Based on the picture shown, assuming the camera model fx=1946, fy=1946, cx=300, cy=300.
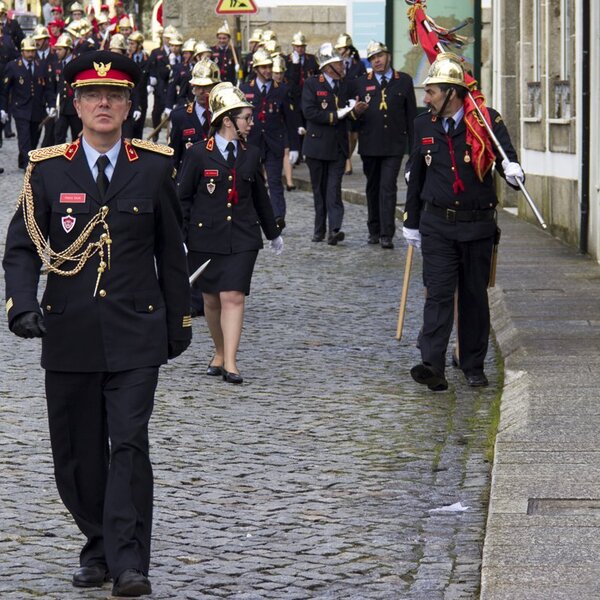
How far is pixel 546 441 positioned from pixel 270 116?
41.0 feet

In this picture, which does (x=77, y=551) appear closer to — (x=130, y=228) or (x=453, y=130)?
(x=130, y=228)

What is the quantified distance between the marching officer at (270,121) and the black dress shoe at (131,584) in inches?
518

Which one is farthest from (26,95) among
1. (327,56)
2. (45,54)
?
(327,56)

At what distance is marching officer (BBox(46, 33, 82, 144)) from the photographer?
25.2m

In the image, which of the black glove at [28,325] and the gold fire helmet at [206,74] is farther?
the gold fire helmet at [206,74]

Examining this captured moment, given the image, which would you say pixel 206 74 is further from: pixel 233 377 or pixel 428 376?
pixel 428 376

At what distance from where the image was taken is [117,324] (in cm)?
656

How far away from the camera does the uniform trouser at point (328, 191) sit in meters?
18.8

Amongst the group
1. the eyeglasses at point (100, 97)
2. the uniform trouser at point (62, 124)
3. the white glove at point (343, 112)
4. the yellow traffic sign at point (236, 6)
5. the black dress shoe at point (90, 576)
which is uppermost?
the yellow traffic sign at point (236, 6)

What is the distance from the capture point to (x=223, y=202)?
11539mm

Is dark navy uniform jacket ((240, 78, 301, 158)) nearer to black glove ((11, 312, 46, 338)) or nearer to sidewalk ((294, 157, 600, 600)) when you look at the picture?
sidewalk ((294, 157, 600, 600))

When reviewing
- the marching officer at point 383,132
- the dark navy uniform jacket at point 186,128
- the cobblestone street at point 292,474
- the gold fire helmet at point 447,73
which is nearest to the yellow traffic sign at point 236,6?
the marching officer at point 383,132

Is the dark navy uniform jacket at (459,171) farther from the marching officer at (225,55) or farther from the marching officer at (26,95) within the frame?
the marching officer at (225,55)

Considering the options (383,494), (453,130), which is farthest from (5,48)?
(383,494)
